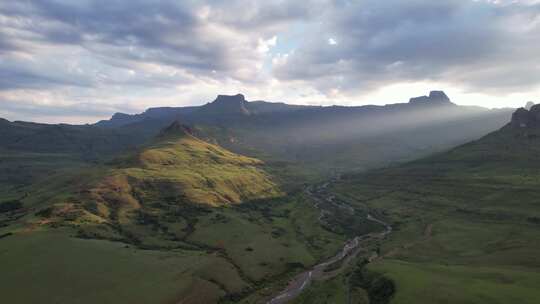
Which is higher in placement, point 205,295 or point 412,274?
point 412,274

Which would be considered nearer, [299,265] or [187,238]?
[299,265]

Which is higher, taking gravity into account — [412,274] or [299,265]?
[412,274]

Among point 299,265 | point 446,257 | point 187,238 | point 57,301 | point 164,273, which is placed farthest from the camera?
point 187,238

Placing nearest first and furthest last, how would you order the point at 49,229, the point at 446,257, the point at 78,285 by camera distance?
the point at 78,285 < the point at 446,257 < the point at 49,229

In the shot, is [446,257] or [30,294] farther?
[446,257]

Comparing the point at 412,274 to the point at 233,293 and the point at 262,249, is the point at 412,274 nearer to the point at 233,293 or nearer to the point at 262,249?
the point at 233,293

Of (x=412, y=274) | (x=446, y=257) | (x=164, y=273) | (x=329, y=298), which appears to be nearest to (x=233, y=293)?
(x=164, y=273)

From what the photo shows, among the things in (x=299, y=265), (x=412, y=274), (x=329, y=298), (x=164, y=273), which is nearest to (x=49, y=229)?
(x=164, y=273)

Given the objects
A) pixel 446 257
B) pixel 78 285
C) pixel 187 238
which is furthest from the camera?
pixel 187 238

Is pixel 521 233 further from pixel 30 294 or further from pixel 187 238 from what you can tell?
pixel 30 294
